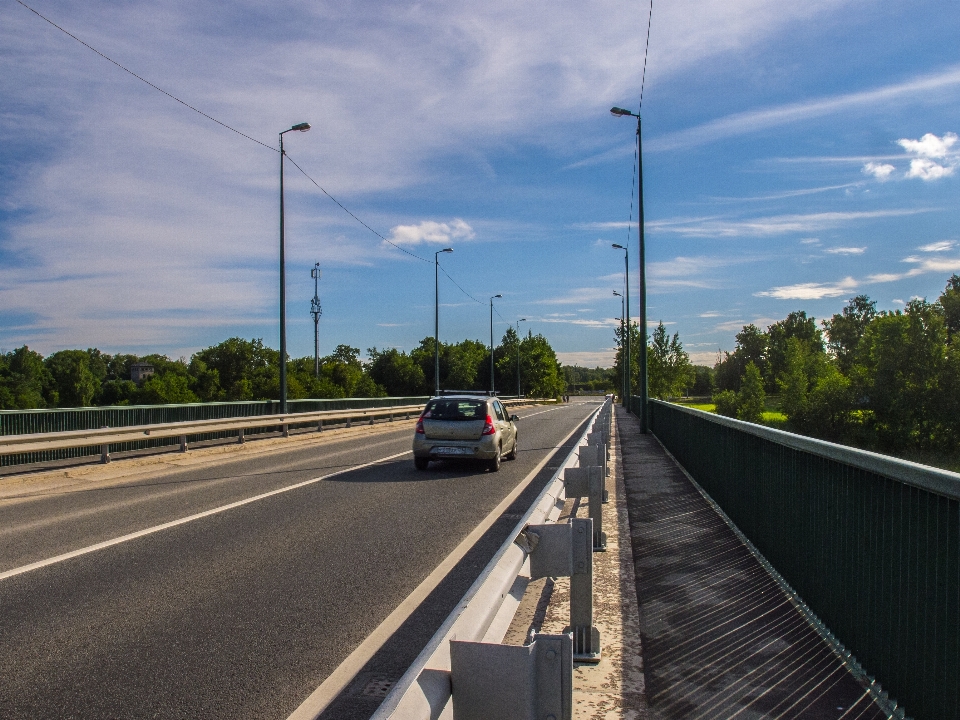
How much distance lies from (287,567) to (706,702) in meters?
3.94

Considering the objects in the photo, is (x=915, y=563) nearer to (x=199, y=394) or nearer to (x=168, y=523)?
(x=168, y=523)

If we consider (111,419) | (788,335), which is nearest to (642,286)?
(111,419)

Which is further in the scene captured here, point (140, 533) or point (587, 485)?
point (140, 533)

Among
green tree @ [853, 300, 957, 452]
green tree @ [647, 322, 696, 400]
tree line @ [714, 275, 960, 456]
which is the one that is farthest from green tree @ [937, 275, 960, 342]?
green tree @ [647, 322, 696, 400]

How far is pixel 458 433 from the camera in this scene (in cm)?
1394

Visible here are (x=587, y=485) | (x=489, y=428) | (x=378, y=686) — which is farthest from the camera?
(x=489, y=428)

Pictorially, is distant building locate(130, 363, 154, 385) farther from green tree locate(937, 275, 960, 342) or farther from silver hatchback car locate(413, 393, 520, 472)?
silver hatchback car locate(413, 393, 520, 472)

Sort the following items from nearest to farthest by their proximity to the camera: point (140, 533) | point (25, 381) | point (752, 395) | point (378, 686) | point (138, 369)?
1. point (378, 686)
2. point (140, 533)
3. point (25, 381)
4. point (752, 395)
5. point (138, 369)

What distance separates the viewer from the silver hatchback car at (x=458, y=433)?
45.5 ft

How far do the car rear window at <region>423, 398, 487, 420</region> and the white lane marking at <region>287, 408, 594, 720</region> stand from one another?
6.32 metres

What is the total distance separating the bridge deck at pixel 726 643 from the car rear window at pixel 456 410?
7086 millimetres

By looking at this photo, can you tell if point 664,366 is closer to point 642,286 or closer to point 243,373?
point 642,286

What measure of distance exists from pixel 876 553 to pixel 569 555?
148 cm

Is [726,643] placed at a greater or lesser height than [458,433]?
lesser
